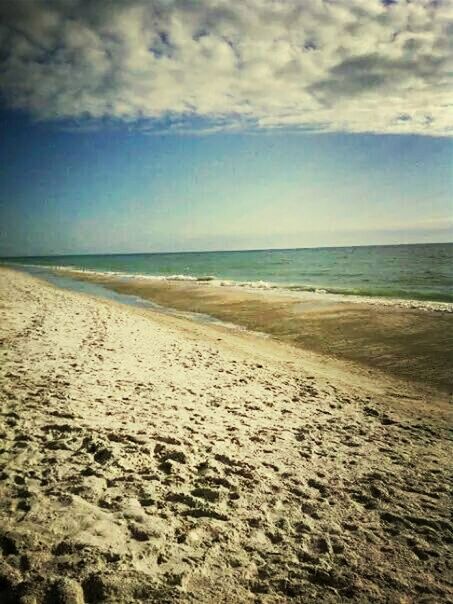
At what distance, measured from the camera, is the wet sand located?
1041 centimetres

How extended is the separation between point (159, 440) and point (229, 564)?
7.22 feet

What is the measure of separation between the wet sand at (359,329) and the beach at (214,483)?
1523mm

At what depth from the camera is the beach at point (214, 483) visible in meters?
2.98

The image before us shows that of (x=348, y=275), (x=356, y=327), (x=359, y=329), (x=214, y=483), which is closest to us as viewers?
(x=214, y=483)

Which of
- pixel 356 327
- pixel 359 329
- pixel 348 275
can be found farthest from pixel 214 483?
pixel 348 275

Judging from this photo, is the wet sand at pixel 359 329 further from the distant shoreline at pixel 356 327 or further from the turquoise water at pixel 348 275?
the turquoise water at pixel 348 275

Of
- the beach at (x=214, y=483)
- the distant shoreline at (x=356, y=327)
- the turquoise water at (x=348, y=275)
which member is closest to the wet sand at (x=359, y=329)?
the distant shoreline at (x=356, y=327)

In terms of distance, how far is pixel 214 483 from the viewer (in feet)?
13.9

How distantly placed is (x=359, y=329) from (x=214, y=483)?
11.9 metres

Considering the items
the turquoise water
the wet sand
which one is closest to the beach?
the wet sand

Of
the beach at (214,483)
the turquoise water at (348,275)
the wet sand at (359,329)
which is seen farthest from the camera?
the turquoise water at (348,275)

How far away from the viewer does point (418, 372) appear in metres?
9.77

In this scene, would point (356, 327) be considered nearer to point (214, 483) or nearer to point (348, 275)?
point (214, 483)

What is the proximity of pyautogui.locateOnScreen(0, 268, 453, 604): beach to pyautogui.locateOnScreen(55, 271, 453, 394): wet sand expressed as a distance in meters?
1.52
